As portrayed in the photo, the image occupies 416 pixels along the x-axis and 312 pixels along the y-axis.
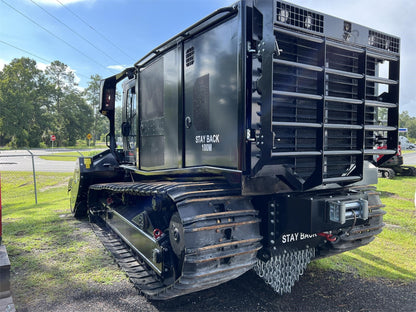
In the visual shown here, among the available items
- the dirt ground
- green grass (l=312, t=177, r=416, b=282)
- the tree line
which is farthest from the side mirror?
the tree line

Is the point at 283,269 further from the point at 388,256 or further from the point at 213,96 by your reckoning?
the point at 388,256

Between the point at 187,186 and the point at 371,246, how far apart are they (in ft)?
13.7

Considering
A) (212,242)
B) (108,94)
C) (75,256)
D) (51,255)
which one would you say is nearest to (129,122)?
(108,94)

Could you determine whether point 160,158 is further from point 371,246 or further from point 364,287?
point 371,246

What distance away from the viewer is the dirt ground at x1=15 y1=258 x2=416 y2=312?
3453mm

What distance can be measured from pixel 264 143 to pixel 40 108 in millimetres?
66971

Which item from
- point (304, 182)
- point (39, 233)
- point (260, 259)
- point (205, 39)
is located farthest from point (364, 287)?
point (39, 233)

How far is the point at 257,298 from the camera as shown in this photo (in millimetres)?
3635

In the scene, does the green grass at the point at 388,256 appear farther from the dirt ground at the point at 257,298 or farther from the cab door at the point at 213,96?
the cab door at the point at 213,96

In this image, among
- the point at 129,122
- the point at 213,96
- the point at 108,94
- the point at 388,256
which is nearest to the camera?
the point at 213,96

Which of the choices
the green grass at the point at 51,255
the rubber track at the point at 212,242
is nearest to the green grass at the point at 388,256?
the rubber track at the point at 212,242

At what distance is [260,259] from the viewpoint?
10.6 ft

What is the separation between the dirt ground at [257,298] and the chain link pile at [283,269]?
0.53 ft

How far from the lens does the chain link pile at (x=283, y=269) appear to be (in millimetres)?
3504
